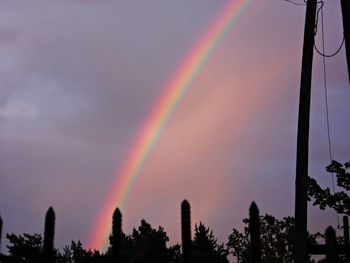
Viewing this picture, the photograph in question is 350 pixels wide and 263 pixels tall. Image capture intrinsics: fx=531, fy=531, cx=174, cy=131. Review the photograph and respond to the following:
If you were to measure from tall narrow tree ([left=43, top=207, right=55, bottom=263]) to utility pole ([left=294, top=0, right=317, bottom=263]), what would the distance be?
6.15 meters

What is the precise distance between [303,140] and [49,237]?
7381 mm

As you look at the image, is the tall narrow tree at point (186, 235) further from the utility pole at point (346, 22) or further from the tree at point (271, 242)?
the tree at point (271, 242)

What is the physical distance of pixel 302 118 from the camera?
10.9m

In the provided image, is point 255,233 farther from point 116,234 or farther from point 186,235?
point 116,234

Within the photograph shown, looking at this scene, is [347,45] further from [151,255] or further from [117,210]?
[117,210]

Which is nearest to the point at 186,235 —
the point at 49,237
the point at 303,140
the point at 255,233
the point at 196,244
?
the point at 255,233

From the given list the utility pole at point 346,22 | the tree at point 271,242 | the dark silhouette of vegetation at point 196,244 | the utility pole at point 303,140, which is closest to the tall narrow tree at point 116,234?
the dark silhouette of vegetation at point 196,244

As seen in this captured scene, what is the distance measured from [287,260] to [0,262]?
2195cm

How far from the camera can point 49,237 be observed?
4543 mm

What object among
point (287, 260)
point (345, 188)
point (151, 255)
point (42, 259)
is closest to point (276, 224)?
point (287, 260)

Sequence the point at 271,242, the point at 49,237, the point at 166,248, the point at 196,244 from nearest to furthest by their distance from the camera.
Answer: the point at 49,237 < the point at 166,248 < the point at 196,244 < the point at 271,242

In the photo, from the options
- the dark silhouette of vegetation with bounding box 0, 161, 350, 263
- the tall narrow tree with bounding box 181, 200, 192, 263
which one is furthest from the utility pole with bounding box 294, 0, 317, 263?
the tall narrow tree with bounding box 181, 200, 192, 263

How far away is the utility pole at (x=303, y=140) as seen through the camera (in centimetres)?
999

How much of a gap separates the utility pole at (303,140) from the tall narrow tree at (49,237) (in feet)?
20.2
